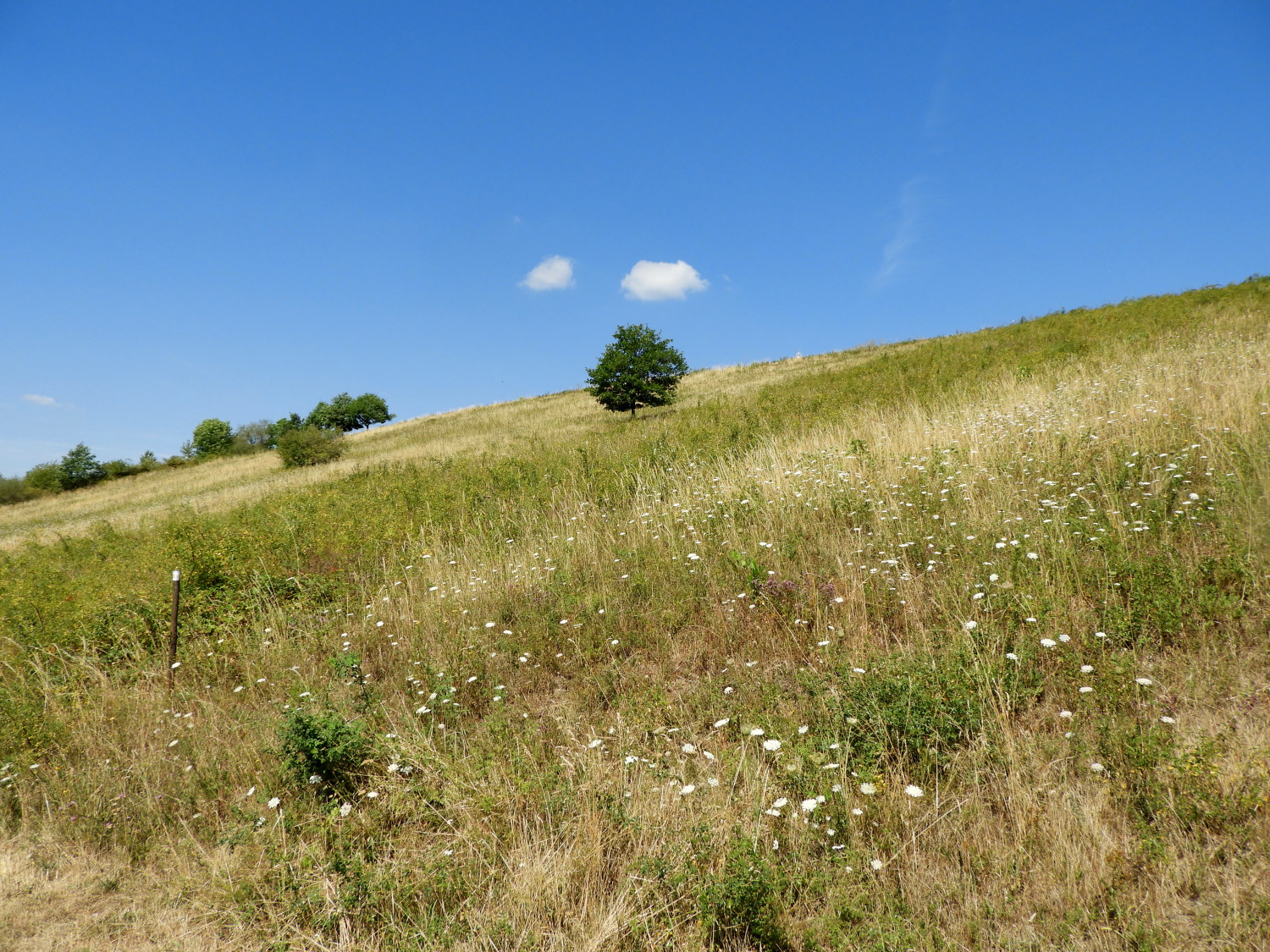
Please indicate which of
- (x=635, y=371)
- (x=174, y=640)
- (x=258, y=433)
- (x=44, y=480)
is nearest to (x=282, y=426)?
(x=258, y=433)

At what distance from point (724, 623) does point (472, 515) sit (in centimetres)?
602

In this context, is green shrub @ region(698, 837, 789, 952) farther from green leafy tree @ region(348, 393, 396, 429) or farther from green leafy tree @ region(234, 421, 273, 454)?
green leafy tree @ region(348, 393, 396, 429)

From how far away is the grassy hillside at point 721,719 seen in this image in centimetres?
263

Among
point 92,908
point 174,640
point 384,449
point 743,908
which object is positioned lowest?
point 92,908

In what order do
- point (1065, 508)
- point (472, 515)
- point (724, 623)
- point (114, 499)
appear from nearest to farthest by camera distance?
point (724, 623) → point (1065, 508) → point (472, 515) → point (114, 499)

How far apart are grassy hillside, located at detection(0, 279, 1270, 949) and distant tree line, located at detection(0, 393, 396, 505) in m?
28.3

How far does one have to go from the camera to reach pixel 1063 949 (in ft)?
7.44

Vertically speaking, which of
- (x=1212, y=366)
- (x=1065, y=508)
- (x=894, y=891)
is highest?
(x=1212, y=366)

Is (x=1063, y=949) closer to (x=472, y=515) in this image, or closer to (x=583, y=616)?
(x=583, y=616)

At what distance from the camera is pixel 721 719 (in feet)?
12.4

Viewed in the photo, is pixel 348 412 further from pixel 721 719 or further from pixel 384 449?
pixel 721 719

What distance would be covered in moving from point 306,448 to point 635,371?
783 inches

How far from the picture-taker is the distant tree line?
34.3 meters

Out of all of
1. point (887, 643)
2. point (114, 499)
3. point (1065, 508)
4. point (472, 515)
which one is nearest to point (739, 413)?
point (472, 515)
